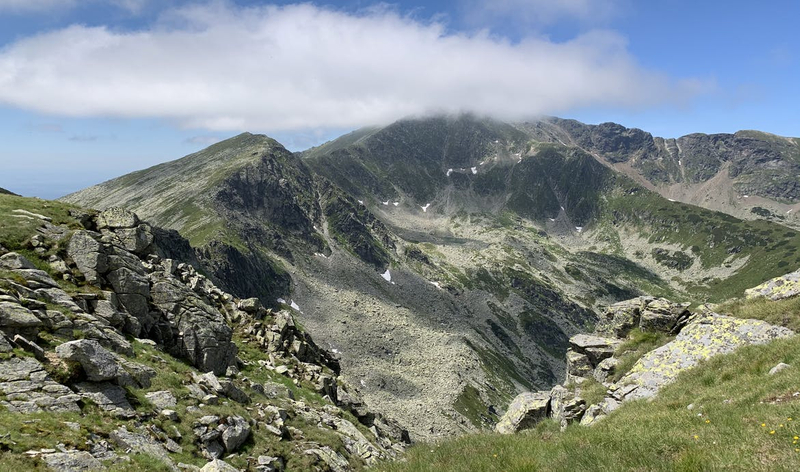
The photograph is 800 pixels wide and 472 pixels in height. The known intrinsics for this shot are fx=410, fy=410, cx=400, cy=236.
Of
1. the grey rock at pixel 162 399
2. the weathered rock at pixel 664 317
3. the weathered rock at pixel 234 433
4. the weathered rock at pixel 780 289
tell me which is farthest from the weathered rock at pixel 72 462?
the weathered rock at pixel 780 289

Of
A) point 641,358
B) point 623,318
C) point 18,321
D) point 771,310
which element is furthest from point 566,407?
point 18,321

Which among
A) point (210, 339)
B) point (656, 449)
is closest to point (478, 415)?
point (210, 339)

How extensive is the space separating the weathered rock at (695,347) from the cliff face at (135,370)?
52.5 ft

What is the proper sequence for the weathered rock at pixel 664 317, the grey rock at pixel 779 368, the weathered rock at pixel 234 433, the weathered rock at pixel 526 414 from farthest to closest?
the weathered rock at pixel 664 317 < the weathered rock at pixel 526 414 < the weathered rock at pixel 234 433 < the grey rock at pixel 779 368

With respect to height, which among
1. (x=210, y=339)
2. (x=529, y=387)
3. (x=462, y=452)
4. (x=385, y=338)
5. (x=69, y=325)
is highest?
(x=69, y=325)

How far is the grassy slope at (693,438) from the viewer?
798 cm

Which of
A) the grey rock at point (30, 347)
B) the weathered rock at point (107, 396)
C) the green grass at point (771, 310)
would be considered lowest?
the weathered rock at point (107, 396)

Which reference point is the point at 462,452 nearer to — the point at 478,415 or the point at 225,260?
the point at 478,415

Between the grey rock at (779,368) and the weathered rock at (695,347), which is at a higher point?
the grey rock at (779,368)

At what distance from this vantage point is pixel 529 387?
15675 centimetres

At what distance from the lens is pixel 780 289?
20266 millimetres

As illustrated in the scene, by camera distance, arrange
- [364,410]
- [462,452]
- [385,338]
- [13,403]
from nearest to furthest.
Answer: [462,452] → [13,403] → [364,410] → [385,338]

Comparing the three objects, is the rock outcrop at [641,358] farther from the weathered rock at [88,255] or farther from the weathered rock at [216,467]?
the weathered rock at [88,255]

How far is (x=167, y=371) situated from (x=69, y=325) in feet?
17.5
